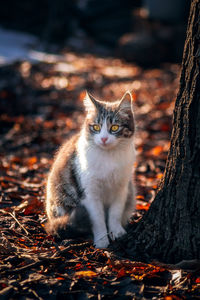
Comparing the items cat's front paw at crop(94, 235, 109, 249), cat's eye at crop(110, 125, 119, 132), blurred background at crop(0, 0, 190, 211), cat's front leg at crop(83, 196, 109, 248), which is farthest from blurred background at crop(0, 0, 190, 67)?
cat's front paw at crop(94, 235, 109, 249)

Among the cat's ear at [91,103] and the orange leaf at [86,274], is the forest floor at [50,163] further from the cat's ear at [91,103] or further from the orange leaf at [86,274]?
the cat's ear at [91,103]

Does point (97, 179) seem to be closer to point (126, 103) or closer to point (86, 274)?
point (126, 103)

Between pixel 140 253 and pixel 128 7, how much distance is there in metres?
14.6

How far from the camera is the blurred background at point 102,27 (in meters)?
12.0

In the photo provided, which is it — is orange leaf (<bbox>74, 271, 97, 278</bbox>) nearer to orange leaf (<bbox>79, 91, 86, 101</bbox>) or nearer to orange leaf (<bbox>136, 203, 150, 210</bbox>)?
orange leaf (<bbox>136, 203, 150, 210</bbox>)

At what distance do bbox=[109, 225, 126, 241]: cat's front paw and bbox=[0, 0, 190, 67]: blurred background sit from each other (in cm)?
887

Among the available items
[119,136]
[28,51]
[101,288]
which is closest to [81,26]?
[28,51]

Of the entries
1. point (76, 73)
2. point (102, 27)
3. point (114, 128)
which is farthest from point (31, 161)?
point (102, 27)

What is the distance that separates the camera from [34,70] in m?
10.2

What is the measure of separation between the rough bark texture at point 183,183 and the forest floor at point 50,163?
0.20 m

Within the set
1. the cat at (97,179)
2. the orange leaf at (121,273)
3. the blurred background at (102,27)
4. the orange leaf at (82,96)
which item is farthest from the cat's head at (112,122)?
the blurred background at (102,27)

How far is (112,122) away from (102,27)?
12.6 meters

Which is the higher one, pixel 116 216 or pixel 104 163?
pixel 104 163

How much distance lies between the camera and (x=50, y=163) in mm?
5949
